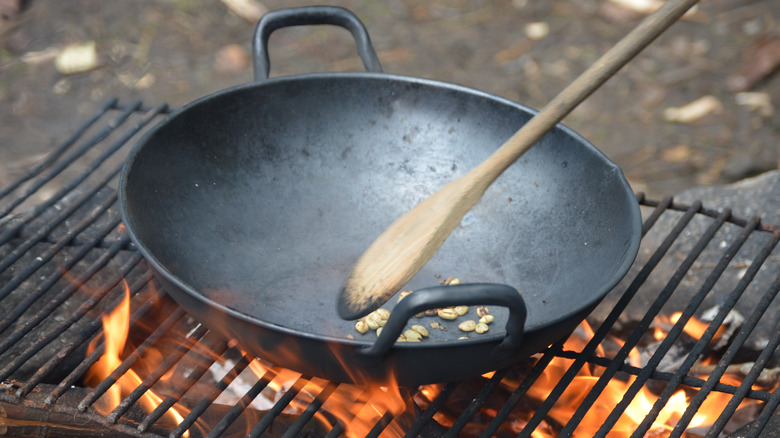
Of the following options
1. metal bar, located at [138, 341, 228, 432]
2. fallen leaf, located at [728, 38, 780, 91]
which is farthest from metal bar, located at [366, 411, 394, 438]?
fallen leaf, located at [728, 38, 780, 91]

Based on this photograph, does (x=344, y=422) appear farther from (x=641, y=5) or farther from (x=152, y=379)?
(x=641, y=5)

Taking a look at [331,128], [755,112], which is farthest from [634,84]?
[331,128]

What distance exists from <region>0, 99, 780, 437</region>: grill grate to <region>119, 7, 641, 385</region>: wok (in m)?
0.11

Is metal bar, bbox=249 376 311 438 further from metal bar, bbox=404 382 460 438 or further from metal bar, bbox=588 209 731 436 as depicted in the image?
metal bar, bbox=588 209 731 436

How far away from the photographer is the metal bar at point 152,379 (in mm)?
975

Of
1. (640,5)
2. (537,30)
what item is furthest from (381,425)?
(640,5)

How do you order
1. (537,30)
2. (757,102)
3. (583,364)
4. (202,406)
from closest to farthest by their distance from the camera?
(202,406) → (583,364) → (757,102) → (537,30)

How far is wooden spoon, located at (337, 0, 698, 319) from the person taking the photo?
1.08 meters

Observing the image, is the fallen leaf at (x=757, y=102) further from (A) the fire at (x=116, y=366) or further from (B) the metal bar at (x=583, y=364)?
(A) the fire at (x=116, y=366)

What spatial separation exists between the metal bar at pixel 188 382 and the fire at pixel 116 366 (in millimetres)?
59

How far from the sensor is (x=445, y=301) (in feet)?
2.66

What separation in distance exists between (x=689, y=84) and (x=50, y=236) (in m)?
2.52

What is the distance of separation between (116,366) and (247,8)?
2.36 m

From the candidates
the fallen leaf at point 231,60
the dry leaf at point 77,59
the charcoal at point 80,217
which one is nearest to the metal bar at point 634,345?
the charcoal at point 80,217
